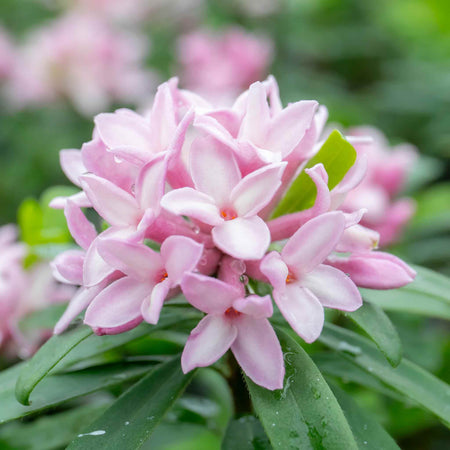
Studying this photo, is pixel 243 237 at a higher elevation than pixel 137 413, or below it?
higher

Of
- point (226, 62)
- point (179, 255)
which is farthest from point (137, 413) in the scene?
point (226, 62)

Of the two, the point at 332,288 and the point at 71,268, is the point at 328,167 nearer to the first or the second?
the point at 332,288

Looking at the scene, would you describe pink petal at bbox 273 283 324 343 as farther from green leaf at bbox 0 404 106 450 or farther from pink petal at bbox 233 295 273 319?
green leaf at bbox 0 404 106 450

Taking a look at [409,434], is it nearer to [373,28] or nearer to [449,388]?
[449,388]

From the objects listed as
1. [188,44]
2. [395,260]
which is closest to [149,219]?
[395,260]

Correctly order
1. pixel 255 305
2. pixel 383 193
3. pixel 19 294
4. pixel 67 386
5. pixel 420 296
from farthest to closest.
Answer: pixel 383 193, pixel 19 294, pixel 420 296, pixel 67 386, pixel 255 305

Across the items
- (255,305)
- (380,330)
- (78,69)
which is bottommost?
(78,69)

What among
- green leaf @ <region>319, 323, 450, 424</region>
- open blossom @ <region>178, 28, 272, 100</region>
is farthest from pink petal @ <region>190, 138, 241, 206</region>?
open blossom @ <region>178, 28, 272, 100</region>
